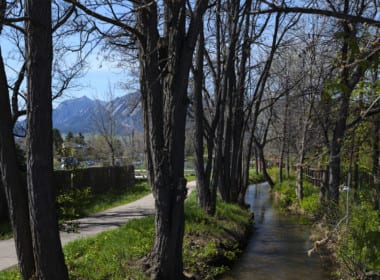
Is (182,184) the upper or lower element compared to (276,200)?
upper

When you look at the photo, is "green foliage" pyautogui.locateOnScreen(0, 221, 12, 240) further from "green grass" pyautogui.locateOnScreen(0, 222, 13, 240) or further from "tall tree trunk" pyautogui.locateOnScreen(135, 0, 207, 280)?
"tall tree trunk" pyautogui.locateOnScreen(135, 0, 207, 280)

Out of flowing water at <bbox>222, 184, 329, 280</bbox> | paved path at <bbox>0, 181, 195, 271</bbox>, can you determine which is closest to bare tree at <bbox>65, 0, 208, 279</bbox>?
paved path at <bbox>0, 181, 195, 271</bbox>

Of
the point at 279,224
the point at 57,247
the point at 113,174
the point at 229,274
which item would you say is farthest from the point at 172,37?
the point at 113,174

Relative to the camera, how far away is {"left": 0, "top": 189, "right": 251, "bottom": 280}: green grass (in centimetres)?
737

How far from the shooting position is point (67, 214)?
23.5ft

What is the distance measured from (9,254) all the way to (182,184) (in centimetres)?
437

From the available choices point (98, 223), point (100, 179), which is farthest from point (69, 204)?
point (100, 179)

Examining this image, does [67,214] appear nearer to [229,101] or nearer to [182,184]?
[182,184]

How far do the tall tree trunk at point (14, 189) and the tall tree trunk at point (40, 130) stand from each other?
571mm

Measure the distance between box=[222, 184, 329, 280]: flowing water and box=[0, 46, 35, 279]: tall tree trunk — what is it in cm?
490

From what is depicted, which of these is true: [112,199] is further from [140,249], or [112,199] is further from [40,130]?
[40,130]

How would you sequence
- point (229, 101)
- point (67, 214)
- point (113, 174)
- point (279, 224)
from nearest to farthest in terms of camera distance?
point (67, 214) → point (229, 101) → point (279, 224) → point (113, 174)

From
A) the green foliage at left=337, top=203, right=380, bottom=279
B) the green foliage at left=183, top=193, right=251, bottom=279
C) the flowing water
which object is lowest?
the flowing water

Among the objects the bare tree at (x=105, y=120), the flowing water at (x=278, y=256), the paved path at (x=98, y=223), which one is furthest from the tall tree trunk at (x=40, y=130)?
the bare tree at (x=105, y=120)
